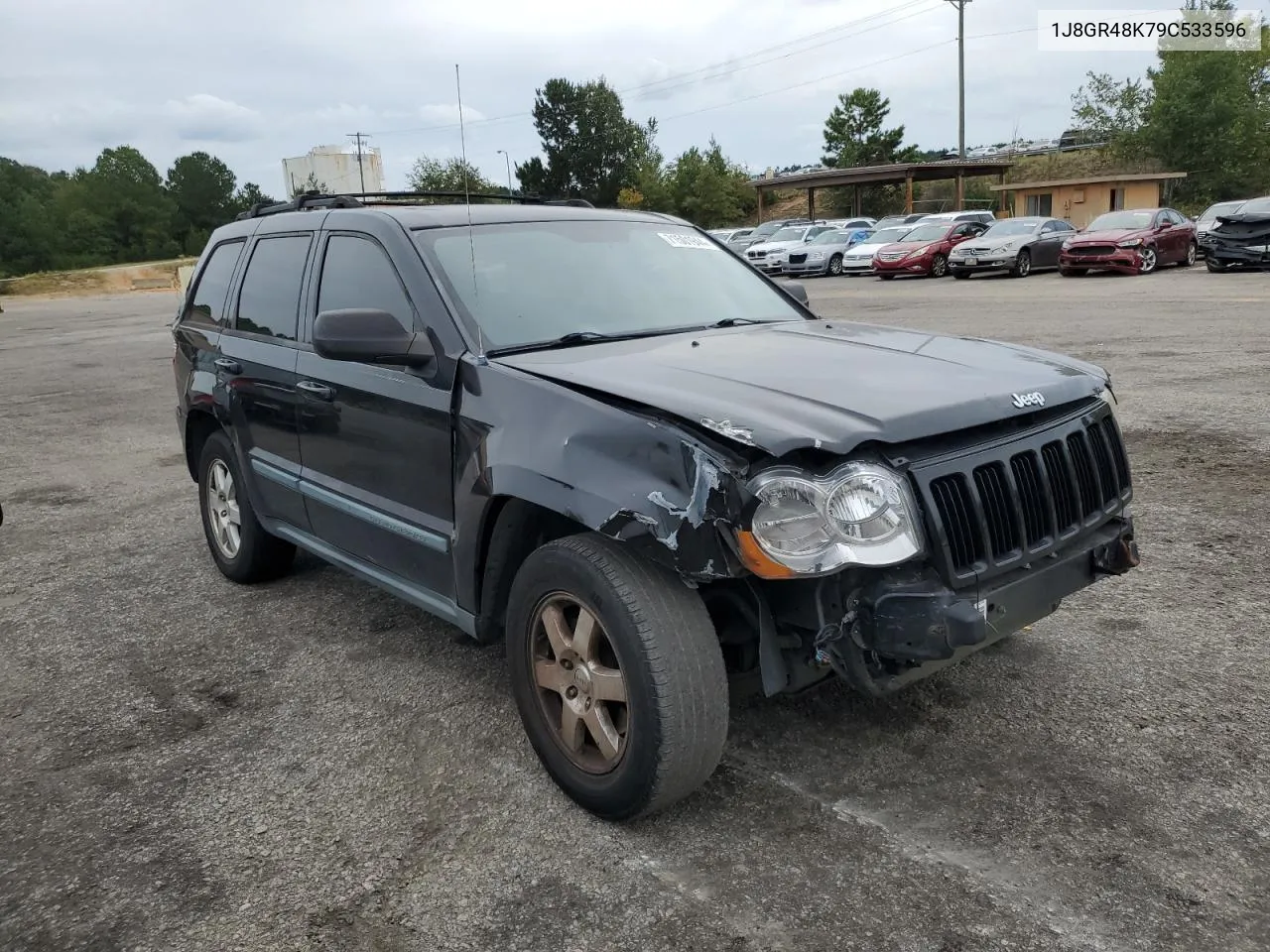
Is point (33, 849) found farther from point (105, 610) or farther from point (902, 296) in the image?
point (902, 296)

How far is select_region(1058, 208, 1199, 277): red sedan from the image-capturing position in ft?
72.1

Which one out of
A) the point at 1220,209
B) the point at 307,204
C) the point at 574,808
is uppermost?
the point at 1220,209

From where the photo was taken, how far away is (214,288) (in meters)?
5.14

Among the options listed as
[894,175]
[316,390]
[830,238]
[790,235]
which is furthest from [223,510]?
[894,175]

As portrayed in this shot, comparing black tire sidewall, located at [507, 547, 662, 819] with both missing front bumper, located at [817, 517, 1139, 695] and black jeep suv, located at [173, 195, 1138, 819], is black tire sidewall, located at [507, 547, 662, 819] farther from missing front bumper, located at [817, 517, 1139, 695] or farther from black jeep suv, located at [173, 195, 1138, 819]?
missing front bumper, located at [817, 517, 1139, 695]

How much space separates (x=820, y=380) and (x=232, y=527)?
3333 mm

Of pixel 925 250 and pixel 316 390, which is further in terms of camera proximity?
pixel 925 250

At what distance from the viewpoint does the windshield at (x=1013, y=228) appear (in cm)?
2439

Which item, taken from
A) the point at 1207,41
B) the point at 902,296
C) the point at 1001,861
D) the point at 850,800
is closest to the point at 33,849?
the point at 850,800

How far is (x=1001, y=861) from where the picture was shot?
2.69 metres

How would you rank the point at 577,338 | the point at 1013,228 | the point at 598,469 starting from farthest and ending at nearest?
the point at 1013,228 → the point at 577,338 → the point at 598,469

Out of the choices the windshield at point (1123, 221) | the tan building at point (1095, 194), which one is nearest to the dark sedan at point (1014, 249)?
the windshield at point (1123, 221)

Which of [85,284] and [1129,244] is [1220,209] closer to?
[1129,244]

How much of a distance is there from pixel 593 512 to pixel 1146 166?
59257mm
